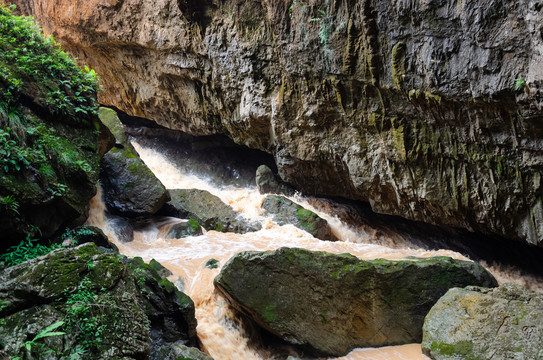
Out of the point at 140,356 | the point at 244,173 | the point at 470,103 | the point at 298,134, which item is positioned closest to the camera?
the point at 140,356

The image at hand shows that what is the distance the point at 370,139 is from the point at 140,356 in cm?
655

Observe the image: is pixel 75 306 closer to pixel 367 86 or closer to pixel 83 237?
pixel 83 237

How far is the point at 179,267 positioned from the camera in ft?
23.0

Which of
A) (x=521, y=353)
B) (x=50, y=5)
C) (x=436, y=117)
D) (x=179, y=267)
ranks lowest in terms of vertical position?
(x=179, y=267)

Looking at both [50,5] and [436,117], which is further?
[50,5]

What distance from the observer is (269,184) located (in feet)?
41.4

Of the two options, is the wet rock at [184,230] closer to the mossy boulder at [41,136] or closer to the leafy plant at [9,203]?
the mossy boulder at [41,136]

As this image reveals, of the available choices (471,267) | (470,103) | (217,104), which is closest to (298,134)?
(217,104)

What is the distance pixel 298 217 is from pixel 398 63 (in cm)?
501

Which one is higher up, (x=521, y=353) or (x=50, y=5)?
(x=50, y=5)

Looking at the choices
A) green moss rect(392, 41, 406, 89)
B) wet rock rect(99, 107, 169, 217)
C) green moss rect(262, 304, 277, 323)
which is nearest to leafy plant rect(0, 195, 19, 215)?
green moss rect(262, 304, 277, 323)

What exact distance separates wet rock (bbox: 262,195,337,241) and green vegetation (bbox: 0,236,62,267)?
21.3ft

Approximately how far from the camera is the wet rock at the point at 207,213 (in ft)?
32.9

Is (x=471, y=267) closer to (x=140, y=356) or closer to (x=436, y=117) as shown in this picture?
(x=436, y=117)
